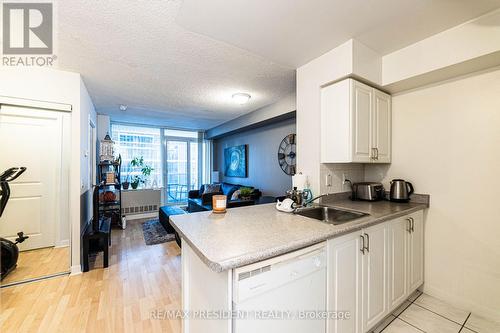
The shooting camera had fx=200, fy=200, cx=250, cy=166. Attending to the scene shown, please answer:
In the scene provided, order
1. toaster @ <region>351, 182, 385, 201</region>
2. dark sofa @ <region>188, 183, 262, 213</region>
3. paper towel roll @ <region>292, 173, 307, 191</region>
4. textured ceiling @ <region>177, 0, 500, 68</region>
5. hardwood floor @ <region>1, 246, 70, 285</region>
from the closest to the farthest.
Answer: textured ceiling @ <region>177, 0, 500, 68</region> < paper towel roll @ <region>292, 173, 307, 191</region> < toaster @ <region>351, 182, 385, 201</region> < hardwood floor @ <region>1, 246, 70, 285</region> < dark sofa @ <region>188, 183, 262, 213</region>

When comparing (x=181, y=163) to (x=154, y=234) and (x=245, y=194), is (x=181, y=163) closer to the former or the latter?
(x=154, y=234)

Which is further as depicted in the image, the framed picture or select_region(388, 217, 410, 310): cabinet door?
the framed picture

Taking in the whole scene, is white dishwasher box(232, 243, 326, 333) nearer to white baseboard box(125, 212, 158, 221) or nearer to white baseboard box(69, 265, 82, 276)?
white baseboard box(69, 265, 82, 276)

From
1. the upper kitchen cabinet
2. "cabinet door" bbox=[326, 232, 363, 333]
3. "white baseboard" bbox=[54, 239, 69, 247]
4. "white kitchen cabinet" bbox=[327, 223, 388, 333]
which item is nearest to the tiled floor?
"white kitchen cabinet" bbox=[327, 223, 388, 333]

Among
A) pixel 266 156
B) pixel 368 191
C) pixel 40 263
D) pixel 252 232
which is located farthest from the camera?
pixel 266 156

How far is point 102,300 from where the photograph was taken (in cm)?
201

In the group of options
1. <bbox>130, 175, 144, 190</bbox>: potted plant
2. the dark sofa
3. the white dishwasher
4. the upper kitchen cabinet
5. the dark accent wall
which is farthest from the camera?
<bbox>130, 175, 144, 190</bbox>: potted plant

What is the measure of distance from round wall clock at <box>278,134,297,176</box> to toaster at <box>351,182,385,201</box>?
58.7 inches

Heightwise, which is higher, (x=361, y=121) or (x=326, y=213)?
(x=361, y=121)

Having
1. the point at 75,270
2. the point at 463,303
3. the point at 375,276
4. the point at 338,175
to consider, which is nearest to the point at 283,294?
the point at 375,276

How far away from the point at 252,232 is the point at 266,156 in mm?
3467

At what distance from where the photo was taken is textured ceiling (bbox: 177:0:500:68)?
147 cm

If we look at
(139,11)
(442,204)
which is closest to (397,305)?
(442,204)

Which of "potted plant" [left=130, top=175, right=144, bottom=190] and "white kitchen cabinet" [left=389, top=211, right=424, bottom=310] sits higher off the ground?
"potted plant" [left=130, top=175, right=144, bottom=190]
